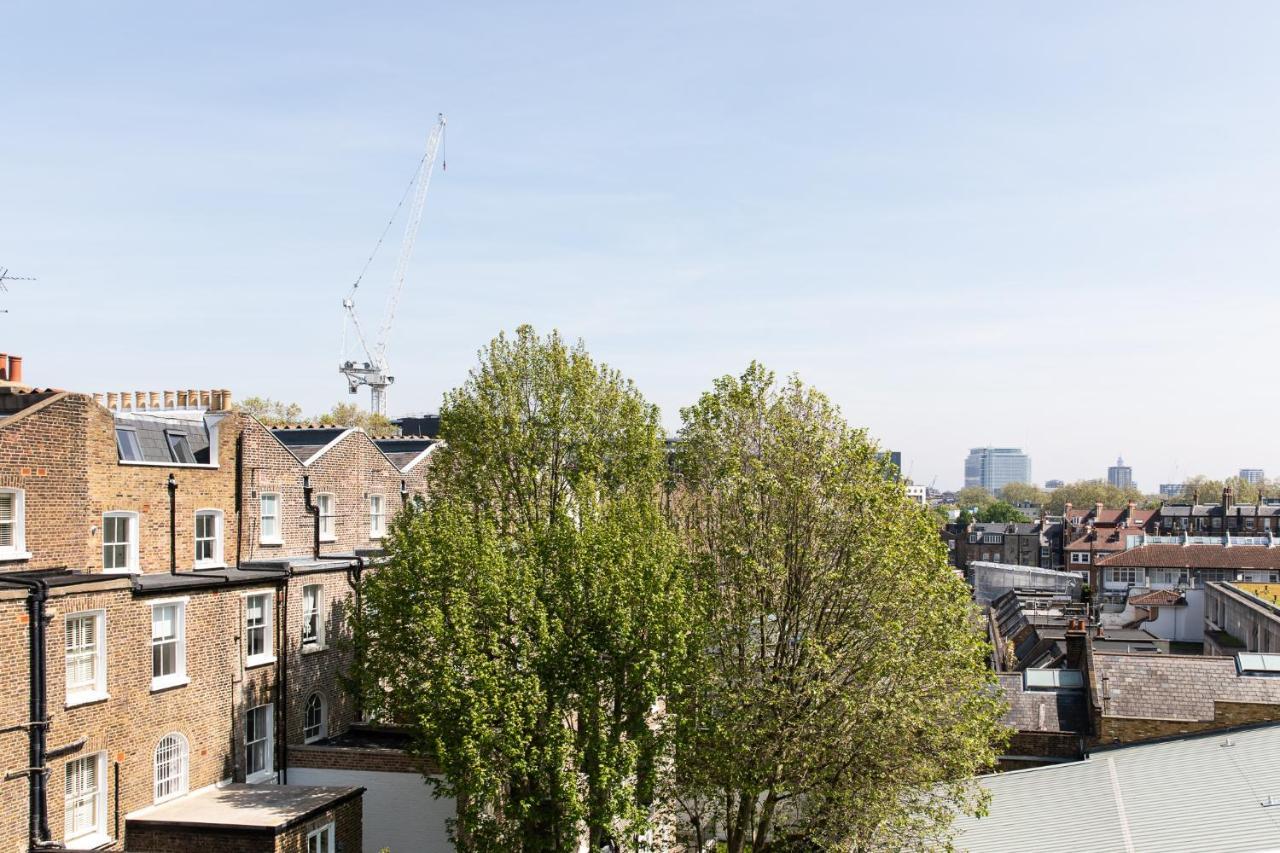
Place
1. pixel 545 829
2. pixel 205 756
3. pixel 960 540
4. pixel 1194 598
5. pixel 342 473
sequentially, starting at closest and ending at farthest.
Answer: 1. pixel 545 829
2. pixel 205 756
3. pixel 342 473
4. pixel 1194 598
5. pixel 960 540

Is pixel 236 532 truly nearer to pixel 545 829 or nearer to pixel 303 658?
pixel 303 658

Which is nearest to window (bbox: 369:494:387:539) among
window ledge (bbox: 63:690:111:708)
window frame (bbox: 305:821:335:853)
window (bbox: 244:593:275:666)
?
window (bbox: 244:593:275:666)

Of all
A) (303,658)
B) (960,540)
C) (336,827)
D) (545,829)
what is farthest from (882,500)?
(960,540)

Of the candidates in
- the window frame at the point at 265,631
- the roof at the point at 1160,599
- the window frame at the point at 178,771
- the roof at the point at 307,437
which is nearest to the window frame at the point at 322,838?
the window frame at the point at 178,771

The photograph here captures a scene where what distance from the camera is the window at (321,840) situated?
27047mm

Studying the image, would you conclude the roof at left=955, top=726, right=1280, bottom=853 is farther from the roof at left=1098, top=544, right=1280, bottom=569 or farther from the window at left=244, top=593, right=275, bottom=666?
the roof at left=1098, top=544, right=1280, bottom=569

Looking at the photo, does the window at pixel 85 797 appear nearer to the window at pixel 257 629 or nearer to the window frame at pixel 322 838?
the window frame at pixel 322 838

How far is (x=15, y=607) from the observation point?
2305cm

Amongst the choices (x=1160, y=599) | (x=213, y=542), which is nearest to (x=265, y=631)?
(x=213, y=542)

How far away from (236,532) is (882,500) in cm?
2050

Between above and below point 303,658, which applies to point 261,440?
above

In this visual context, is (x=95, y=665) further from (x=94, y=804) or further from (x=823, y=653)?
(x=823, y=653)

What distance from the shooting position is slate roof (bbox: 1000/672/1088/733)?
3425cm

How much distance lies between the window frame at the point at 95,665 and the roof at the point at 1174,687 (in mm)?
30152
